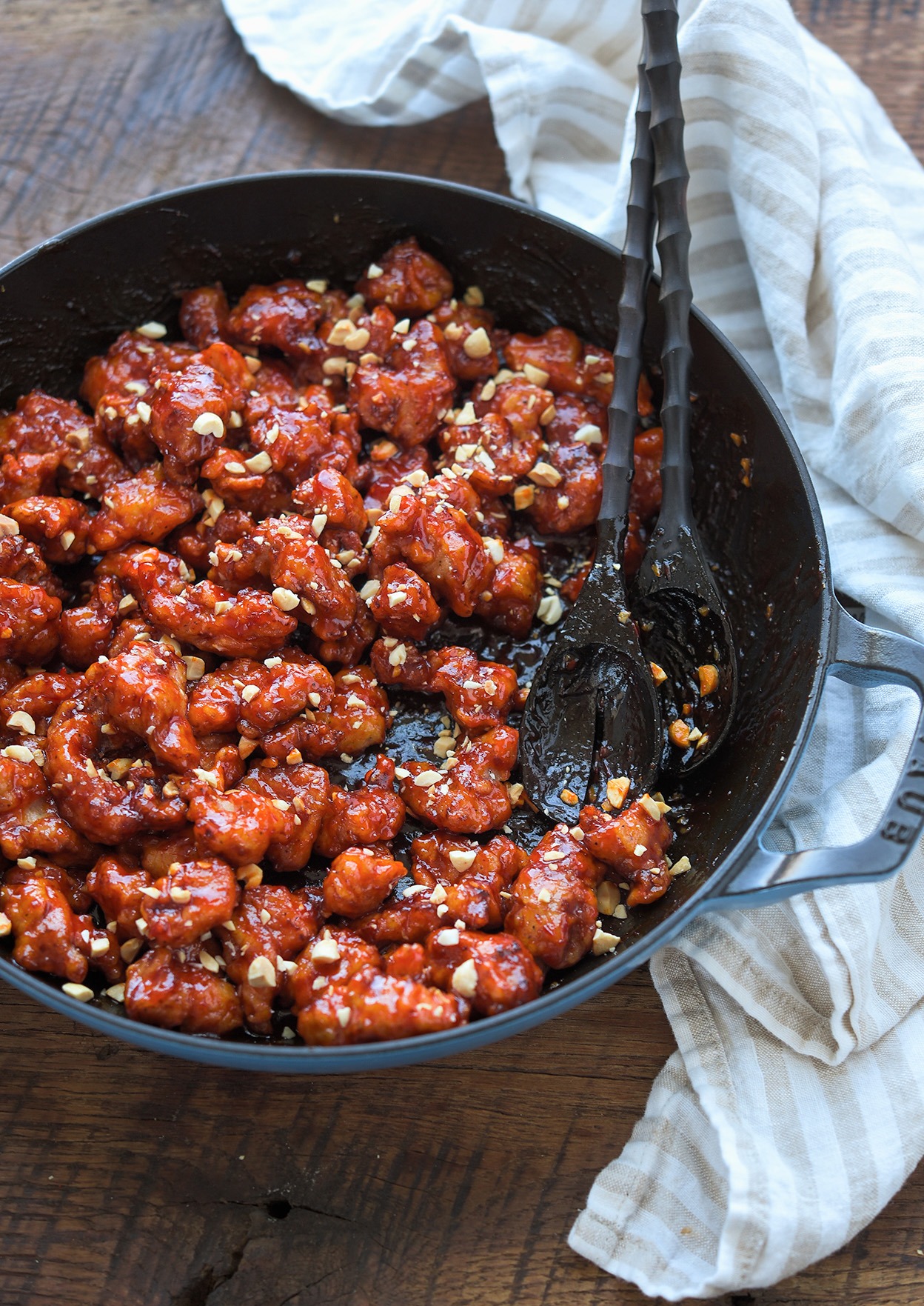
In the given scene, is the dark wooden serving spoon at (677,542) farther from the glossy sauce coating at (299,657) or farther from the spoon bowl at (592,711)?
the glossy sauce coating at (299,657)

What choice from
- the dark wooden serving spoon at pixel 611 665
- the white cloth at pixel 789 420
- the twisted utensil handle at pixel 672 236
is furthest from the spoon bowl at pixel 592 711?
the white cloth at pixel 789 420

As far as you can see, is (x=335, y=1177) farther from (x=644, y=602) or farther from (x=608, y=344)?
(x=608, y=344)

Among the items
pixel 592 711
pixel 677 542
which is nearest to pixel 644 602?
pixel 677 542

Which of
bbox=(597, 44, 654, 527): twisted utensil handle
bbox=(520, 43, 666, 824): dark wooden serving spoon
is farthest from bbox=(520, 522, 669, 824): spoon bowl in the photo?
bbox=(597, 44, 654, 527): twisted utensil handle

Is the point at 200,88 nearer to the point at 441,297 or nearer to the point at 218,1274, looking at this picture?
the point at 441,297

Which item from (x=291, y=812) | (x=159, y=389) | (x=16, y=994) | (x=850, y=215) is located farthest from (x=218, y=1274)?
(x=850, y=215)

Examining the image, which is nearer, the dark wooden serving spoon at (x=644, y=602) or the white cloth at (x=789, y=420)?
the white cloth at (x=789, y=420)
